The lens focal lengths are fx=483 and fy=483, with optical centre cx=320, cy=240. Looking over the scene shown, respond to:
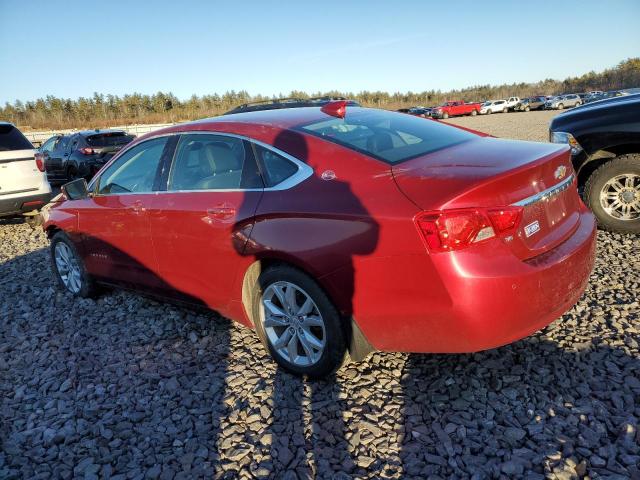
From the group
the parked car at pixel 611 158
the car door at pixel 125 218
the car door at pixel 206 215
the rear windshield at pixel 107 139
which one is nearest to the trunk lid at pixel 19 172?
the car door at pixel 125 218

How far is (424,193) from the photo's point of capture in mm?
2299

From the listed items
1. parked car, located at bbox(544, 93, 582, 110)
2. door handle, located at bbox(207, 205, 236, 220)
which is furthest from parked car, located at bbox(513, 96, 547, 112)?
door handle, located at bbox(207, 205, 236, 220)

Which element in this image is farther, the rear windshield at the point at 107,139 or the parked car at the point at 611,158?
A: the rear windshield at the point at 107,139

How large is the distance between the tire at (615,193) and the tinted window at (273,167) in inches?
142

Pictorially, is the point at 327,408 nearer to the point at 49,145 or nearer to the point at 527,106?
the point at 49,145

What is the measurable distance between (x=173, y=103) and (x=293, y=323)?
7458cm

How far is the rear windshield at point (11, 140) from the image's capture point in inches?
307

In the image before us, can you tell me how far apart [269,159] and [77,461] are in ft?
6.36

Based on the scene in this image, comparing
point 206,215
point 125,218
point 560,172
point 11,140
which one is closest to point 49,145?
point 11,140

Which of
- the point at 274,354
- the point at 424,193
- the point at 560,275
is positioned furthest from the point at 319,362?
the point at 560,275

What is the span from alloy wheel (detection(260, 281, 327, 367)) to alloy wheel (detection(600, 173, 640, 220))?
12.2 ft

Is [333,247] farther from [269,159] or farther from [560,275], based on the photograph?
[560,275]

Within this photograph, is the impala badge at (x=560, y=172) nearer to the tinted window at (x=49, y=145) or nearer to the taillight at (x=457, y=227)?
the taillight at (x=457, y=227)

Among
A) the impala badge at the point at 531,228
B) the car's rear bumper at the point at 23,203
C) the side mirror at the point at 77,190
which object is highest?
the side mirror at the point at 77,190
